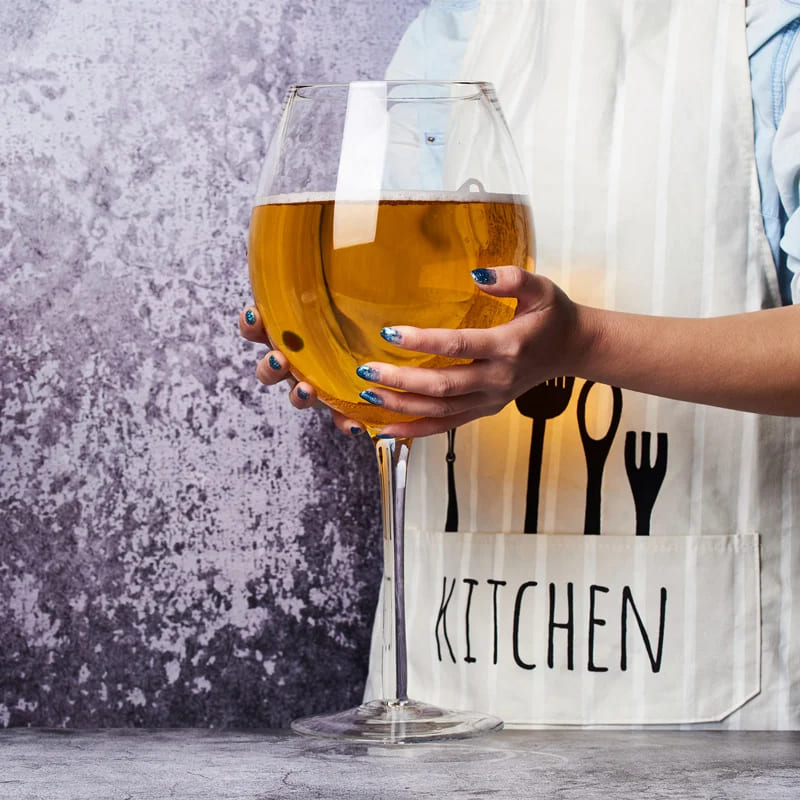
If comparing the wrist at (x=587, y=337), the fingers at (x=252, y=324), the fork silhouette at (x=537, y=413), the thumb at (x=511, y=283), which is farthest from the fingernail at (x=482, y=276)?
the fork silhouette at (x=537, y=413)

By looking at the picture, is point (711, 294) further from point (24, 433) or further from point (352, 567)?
point (24, 433)

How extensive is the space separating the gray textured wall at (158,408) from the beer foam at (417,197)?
54 centimetres

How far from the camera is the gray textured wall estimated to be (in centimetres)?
121

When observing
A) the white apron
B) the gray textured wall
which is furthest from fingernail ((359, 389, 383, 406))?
the gray textured wall

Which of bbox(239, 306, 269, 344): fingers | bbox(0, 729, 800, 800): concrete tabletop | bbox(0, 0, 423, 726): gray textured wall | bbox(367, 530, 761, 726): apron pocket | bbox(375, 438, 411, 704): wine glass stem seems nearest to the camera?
bbox(0, 729, 800, 800): concrete tabletop

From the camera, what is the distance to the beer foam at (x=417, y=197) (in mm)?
654

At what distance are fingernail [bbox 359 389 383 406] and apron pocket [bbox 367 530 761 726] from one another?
0.37 meters

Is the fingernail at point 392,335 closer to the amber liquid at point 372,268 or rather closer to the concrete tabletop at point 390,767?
the amber liquid at point 372,268

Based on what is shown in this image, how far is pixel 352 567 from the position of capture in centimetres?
124

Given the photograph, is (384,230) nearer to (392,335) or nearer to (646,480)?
(392,335)

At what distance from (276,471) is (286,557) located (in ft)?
0.31

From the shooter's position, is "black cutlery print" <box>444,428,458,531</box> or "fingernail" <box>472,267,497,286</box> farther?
"black cutlery print" <box>444,428,458,531</box>

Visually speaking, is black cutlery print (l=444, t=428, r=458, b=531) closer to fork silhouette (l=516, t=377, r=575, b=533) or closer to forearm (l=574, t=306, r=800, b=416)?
fork silhouette (l=516, t=377, r=575, b=533)

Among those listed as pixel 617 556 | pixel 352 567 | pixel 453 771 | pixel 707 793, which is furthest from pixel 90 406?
pixel 707 793
